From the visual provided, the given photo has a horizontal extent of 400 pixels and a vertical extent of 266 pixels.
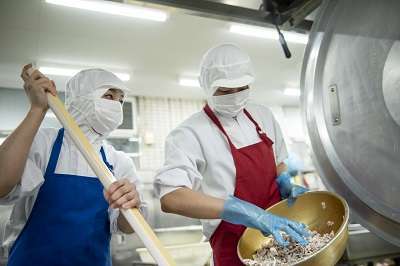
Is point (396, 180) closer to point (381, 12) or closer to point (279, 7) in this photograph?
point (381, 12)

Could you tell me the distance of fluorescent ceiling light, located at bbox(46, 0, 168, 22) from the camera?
328 centimetres

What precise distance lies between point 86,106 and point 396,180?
3.96 ft

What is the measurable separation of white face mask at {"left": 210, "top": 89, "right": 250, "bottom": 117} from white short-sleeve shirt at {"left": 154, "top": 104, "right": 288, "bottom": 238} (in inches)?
2.3

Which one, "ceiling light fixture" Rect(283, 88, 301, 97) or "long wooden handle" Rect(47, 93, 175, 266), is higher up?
"long wooden handle" Rect(47, 93, 175, 266)

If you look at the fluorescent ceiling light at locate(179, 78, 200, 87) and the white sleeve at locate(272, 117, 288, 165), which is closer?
the white sleeve at locate(272, 117, 288, 165)

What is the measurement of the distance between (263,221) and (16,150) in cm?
79

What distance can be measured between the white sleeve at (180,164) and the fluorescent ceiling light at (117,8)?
2.40 m

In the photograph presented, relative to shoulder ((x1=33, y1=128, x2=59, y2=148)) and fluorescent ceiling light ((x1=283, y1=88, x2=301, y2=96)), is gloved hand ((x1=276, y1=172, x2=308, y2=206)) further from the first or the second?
fluorescent ceiling light ((x1=283, y1=88, x2=301, y2=96))

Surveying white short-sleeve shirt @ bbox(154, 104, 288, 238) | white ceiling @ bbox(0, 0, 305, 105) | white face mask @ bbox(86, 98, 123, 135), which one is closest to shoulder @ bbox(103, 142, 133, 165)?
white face mask @ bbox(86, 98, 123, 135)

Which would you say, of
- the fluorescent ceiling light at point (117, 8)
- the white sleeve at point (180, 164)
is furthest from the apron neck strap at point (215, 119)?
the fluorescent ceiling light at point (117, 8)

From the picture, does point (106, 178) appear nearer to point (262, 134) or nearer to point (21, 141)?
point (21, 141)

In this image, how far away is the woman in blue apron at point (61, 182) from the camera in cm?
103

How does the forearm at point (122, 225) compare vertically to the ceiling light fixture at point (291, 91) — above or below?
above

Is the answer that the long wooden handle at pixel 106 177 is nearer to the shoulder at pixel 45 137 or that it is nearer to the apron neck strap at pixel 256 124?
the shoulder at pixel 45 137
